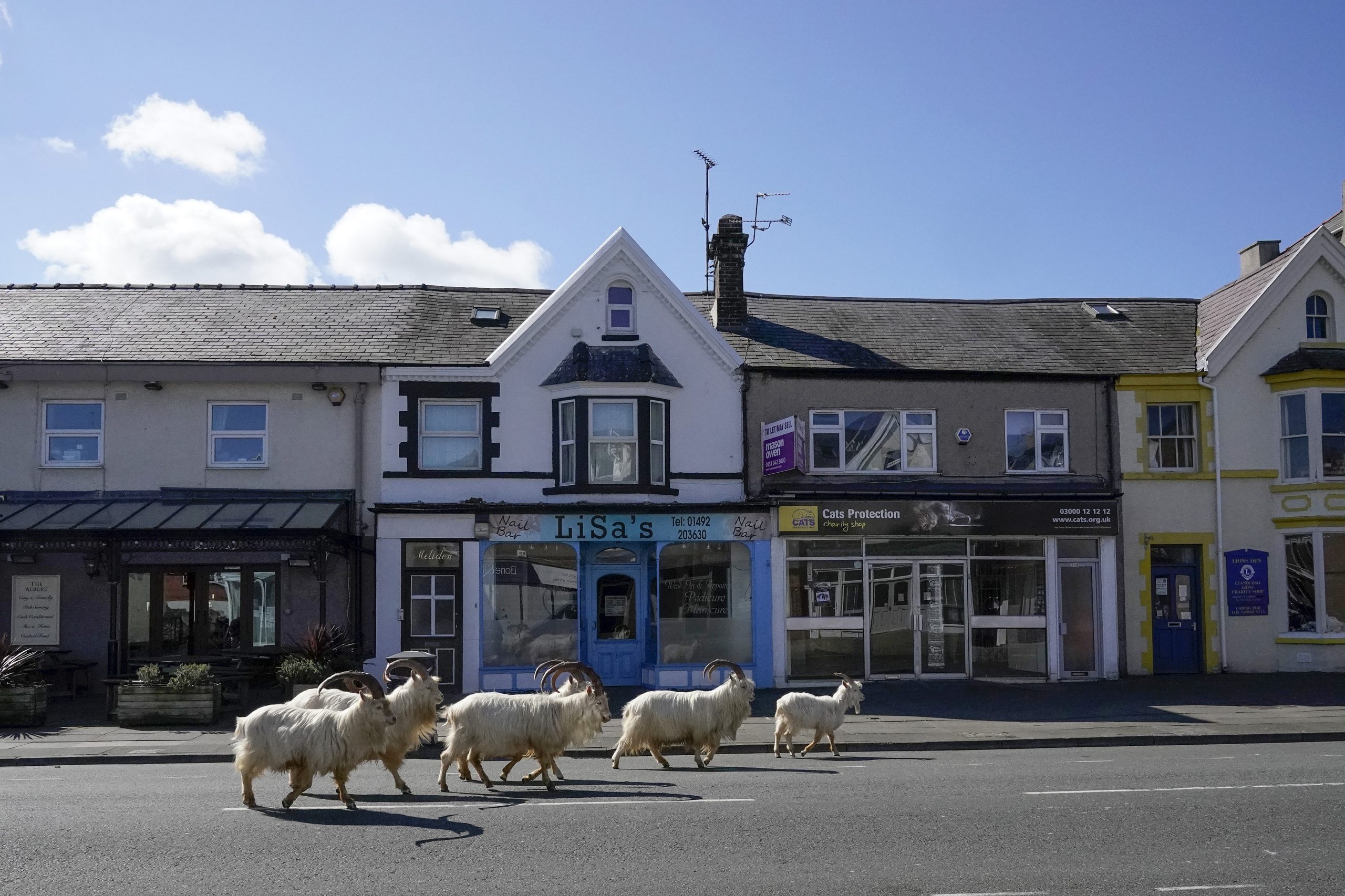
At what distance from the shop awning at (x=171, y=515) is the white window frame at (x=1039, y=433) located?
13.0 m

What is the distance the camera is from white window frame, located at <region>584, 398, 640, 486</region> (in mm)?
21578

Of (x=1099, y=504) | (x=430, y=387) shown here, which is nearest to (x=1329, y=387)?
(x=1099, y=504)

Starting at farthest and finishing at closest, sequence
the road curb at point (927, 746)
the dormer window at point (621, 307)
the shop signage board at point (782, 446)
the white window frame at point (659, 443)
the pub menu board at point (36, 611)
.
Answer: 1. the dormer window at point (621, 307)
2. the white window frame at point (659, 443)
3. the shop signage board at point (782, 446)
4. the pub menu board at point (36, 611)
5. the road curb at point (927, 746)

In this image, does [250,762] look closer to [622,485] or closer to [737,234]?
[622,485]

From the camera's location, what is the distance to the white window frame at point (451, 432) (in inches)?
853

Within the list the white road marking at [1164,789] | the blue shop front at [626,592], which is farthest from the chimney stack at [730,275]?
the white road marking at [1164,789]

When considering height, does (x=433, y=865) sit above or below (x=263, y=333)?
below

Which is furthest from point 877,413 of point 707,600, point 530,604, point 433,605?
point 433,605

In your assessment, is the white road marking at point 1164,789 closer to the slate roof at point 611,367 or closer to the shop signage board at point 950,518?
the shop signage board at point 950,518

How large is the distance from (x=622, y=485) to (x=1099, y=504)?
923 cm

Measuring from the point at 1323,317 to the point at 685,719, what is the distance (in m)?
17.9

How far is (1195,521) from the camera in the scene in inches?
914

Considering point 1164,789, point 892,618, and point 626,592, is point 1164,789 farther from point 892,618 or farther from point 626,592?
point 626,592

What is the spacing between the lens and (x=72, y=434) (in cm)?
2162
